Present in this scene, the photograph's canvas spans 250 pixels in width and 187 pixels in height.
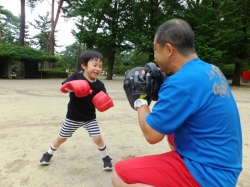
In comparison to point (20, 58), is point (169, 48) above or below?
above

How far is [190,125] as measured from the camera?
1.33 meters

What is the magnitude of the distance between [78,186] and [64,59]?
153 ft

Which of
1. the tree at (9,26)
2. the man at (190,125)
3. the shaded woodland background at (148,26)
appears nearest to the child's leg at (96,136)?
the man at (190,125)

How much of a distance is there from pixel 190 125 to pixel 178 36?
1.73ft

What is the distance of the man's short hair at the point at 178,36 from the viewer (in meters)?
1.40

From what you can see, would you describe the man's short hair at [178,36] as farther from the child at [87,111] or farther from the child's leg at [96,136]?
the child's leg at [96,136]

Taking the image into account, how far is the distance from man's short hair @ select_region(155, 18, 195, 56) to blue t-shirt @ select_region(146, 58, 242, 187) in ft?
0.48

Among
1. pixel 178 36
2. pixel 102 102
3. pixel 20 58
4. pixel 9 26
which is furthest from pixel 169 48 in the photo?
pixel 9 26

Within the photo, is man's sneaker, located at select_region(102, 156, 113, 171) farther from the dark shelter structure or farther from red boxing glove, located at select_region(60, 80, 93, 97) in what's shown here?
the dark shelter structure

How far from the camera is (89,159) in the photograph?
3004 millimetres

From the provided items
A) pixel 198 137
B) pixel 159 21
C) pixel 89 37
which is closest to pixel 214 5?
pixel 159 21

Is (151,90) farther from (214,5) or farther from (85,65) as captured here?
(214,5)

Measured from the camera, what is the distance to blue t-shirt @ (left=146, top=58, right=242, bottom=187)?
1260mm

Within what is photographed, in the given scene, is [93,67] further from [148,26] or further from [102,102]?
[148,26]
